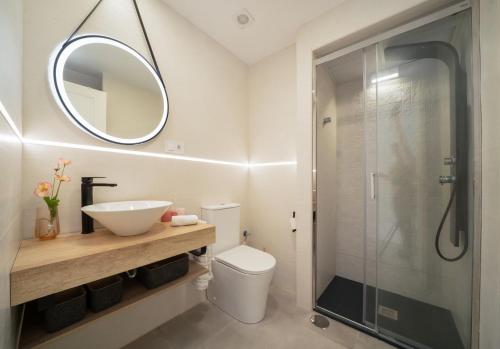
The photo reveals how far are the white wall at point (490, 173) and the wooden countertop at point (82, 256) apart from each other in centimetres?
153

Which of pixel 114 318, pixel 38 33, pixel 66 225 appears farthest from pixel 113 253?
pixel 38 33

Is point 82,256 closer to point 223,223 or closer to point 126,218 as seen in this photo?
point 126,218

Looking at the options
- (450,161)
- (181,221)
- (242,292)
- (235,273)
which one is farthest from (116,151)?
(450,161)

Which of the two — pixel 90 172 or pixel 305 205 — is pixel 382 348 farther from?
pixel 90 172

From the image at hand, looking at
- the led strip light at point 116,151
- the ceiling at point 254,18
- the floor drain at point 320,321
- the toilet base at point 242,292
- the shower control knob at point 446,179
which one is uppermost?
the ceiling at point 254,18

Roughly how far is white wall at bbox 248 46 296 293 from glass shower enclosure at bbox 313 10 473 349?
0.29 metres

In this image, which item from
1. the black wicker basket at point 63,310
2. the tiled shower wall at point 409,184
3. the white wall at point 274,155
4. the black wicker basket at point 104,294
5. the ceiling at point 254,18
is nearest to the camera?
the black wicker basket at point 63,310

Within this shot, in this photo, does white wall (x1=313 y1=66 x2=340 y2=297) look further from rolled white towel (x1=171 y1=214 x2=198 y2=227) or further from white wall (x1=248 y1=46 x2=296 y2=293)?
rolled white towel (x1=171 y1=214 x2=198 y2=227)

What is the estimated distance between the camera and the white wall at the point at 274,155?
1.86m

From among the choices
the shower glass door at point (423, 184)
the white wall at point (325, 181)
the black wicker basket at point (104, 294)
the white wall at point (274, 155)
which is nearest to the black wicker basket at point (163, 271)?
the black wicker basket at point (104, 294)

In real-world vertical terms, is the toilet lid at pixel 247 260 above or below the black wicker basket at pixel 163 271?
below

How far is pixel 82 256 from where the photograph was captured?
0.73 meters

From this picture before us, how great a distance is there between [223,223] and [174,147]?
778mm

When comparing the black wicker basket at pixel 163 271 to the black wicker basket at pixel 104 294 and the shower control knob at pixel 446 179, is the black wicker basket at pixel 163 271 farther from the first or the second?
the shower control knob at pixel 446 179
